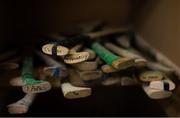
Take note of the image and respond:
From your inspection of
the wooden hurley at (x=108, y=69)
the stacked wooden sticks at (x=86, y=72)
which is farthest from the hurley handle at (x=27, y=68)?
the wooden hurley at (x=108, y=69)

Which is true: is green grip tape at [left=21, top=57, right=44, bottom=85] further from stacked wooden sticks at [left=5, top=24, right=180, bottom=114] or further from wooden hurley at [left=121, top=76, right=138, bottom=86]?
wooden hurley at [left=121, top=76, right=138, bottom=86]

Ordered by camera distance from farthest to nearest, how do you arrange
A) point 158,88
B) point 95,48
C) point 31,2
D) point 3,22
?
point 31,2 → point 3,22 → point 95,48 → point 158,88

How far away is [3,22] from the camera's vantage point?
0.85 metres

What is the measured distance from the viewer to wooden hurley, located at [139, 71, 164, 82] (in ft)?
2.12

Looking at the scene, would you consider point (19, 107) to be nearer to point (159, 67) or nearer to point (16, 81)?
point (16, 81)

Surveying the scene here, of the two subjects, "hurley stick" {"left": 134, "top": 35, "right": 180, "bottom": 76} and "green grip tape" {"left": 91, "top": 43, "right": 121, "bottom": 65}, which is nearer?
"green grip tape" {"left": 91, "top": 43, "right": 121, "bottom": 65}

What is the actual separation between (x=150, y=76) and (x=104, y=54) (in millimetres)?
100

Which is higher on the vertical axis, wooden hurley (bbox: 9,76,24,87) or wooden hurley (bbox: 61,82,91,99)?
wooden hurley (bbox: 9,76,24,87)

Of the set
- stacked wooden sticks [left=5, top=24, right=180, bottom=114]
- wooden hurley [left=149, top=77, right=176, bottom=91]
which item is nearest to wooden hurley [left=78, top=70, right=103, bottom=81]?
stacked wooden sticks [left=5, top=24, right=180, bottom=114]

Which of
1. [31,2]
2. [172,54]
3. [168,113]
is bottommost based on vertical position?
[168,113]

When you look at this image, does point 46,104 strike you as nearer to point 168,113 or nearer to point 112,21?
point 168,113

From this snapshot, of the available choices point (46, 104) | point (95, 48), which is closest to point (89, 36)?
point (95, 48)

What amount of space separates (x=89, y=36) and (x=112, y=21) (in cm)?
25

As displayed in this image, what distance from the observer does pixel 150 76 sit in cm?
65
